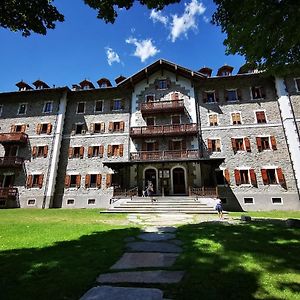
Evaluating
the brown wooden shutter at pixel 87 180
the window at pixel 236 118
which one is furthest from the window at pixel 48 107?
the window at pixel 236 118

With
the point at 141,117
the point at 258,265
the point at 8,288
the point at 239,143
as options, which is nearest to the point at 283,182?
the point at 239,143

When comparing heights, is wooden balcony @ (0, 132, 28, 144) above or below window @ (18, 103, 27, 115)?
below

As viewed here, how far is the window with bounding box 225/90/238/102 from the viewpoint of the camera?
23.6 metres

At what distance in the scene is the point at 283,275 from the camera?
3688 millimetres

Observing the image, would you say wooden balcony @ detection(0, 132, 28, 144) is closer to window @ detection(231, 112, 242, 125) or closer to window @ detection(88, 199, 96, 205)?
window @ detection(88, 199, 96, 205)

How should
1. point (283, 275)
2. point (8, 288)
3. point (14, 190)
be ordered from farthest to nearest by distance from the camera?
1. point (14, 190)
2. point (283, 275)
3. point (8, 288)

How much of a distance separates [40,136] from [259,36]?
2398 cm

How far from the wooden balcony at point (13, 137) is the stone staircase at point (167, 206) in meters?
14.2

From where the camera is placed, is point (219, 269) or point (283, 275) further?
point (219, 269)


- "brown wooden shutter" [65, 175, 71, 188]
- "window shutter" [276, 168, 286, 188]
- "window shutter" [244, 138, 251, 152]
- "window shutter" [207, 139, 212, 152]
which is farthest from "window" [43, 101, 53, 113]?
"window shutter" [276, 168, 286, 188]

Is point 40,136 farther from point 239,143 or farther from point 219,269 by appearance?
point 219,269

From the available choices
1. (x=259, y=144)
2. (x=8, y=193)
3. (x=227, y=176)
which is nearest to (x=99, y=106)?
(x=8, y=193)

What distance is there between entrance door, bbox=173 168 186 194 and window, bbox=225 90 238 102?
9.18 metres

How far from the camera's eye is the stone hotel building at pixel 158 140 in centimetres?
2083
